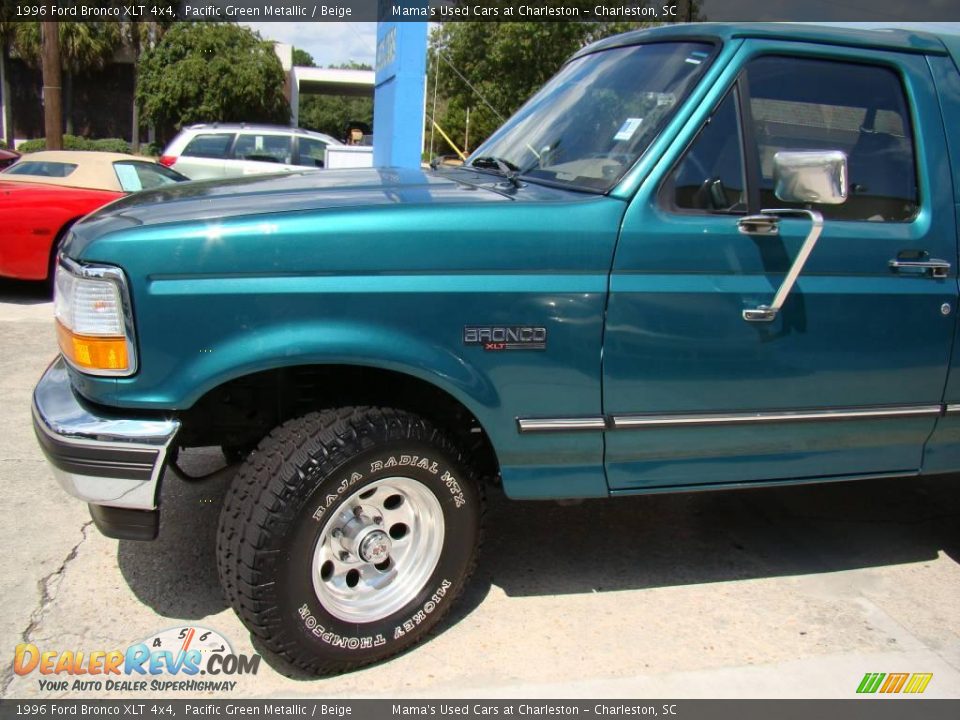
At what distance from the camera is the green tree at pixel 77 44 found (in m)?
27.8

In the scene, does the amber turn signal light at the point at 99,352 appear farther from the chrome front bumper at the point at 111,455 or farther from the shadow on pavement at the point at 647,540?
the shadow on pavement at the point at 647,540

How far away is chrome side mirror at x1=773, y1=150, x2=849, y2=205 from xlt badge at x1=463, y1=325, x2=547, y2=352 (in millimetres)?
901

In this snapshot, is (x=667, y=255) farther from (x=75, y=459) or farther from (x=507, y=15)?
(x=507, y=15)

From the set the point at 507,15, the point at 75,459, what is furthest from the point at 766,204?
the point at 507,15

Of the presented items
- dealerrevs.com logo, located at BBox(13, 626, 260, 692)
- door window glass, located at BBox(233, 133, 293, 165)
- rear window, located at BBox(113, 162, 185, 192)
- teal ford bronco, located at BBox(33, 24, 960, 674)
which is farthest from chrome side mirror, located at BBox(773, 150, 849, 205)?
door window glass, located at BBox(233, 133, 293, 165)

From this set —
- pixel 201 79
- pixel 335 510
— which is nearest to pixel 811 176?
pixel 335 510

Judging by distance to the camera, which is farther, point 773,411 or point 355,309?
point 773,411

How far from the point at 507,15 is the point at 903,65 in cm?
2142

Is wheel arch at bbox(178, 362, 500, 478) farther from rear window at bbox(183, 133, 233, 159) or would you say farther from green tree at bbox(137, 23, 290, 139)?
green tree at bbox(137, 23, 290, 139)

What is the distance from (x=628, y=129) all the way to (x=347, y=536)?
66.5 inches

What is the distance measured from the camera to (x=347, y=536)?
Answer: 104 inches

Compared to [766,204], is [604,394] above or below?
below

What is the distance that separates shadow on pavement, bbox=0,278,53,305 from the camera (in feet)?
26.2

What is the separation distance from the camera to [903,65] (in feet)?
9.73
